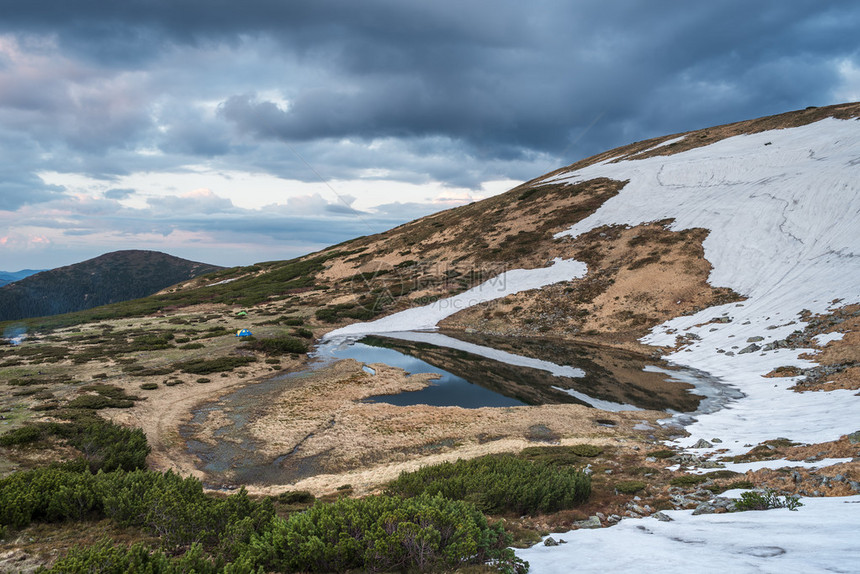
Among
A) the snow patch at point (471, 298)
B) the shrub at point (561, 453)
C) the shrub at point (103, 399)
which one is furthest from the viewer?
the snow patch at point (471, 298)

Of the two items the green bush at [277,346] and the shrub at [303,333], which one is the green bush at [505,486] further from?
the shrub at [303,333]

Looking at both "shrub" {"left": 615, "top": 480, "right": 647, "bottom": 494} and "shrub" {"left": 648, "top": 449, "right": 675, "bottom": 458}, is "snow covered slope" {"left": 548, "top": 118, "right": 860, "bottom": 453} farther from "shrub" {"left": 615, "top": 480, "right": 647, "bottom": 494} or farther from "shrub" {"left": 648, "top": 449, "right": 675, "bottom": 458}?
"shrub" {"left": 615, "top": 480, "right": 647, "bottom": 494}

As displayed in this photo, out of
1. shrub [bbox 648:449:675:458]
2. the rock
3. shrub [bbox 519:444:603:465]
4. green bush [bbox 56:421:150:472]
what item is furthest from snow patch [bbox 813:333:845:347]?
green bush [bbox 56:421:150:472]

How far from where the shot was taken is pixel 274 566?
7273 millimetres

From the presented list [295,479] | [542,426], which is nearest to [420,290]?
[542,426]

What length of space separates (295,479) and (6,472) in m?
9.70

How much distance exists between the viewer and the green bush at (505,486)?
1138cm

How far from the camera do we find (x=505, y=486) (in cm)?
1165

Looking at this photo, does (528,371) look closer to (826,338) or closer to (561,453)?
(561,453)

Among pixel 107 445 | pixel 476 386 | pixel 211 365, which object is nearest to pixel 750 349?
pixel 476 386

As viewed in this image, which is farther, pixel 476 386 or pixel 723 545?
pixel 476 386

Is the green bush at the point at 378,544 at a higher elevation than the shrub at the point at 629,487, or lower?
higher

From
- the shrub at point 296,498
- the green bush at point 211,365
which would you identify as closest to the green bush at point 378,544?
the shrub at point 296,498

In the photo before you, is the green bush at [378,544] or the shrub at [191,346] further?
the shrub at [191,346]
